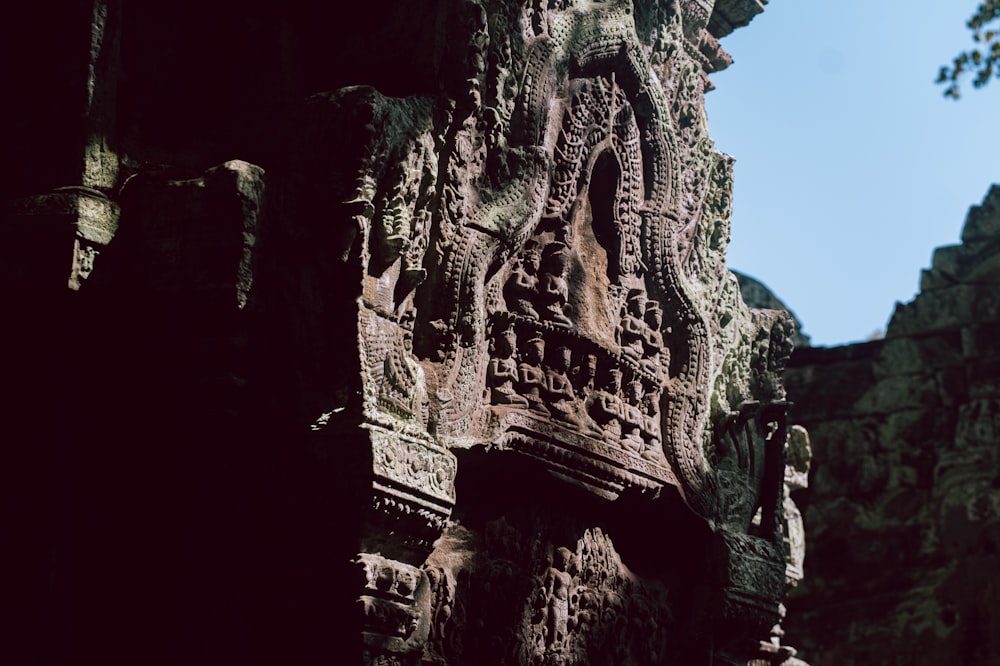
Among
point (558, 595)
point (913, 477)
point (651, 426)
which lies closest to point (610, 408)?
point (651, 426)

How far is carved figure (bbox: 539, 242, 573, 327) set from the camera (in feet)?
14.3

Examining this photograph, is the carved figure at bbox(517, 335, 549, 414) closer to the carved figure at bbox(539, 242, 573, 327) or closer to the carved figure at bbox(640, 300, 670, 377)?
the carved figure at bbox(539, 242, 573, 327)

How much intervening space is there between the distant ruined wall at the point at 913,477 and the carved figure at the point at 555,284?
4875mm

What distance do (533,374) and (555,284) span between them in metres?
0.27

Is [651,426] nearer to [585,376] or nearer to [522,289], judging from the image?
[585,376]

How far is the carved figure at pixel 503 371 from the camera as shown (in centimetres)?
421

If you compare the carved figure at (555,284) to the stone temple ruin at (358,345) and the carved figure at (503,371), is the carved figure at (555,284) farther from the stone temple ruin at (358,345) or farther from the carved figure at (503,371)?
the carved figure at (503,371)

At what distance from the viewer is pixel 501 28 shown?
4.20m

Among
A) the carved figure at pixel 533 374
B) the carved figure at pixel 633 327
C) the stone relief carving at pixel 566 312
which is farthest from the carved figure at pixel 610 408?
the carved figure at pixel 533 374

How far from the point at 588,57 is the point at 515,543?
1.45m

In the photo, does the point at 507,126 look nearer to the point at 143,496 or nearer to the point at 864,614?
the point at 143,496

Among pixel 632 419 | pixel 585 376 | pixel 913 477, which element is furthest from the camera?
pixel 913 477

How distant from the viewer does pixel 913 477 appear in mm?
9047

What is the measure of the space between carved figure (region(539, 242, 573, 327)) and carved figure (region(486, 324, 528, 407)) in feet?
0.48
